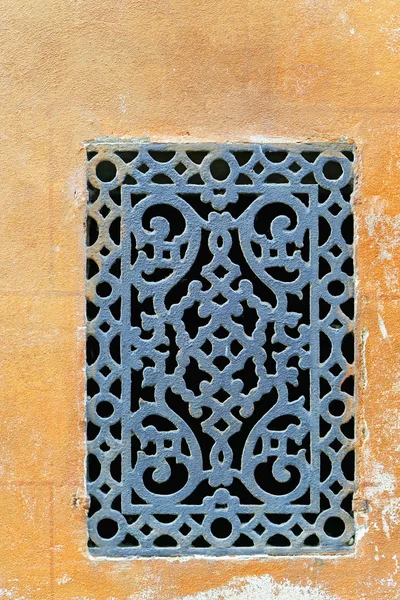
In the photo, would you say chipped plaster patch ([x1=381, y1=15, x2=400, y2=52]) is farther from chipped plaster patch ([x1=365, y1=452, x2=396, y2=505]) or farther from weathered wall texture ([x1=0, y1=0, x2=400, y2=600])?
chipped plaster patch ([x1=365, y1=452, x2=396, y2=505])

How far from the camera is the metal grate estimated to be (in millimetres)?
2721

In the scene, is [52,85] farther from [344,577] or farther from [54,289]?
[344,577]

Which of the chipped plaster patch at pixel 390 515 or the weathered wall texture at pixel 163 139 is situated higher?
the weathered wall texture at pixel 163 139

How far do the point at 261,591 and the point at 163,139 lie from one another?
1740mm

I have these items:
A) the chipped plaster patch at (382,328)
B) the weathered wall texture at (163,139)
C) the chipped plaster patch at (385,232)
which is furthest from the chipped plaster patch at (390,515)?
the chipped plaster patch at (385,232)

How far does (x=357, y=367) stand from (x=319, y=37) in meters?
1.26

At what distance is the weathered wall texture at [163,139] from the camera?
108 inches

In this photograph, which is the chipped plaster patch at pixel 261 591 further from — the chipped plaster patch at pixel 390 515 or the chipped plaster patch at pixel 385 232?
the chipped plaster patch at pixel 385 232

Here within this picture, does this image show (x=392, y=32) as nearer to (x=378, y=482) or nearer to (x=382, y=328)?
(x=382, y=328)

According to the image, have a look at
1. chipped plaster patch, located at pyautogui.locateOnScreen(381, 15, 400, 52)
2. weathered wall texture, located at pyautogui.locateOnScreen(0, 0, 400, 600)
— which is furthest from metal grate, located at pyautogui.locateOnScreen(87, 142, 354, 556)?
chipped plaster patch, located at pyautogui.locateOnScreen(381, 15, 400, 52)

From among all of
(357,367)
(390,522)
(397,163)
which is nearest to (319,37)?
(397,163)

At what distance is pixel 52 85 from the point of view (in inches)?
109

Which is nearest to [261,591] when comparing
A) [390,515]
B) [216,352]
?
[390,515]

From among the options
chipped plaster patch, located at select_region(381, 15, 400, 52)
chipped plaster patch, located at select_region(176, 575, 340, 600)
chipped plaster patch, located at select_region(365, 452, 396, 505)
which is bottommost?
chipped plaster patch, located at select_region(176, 575, 340, 600)
